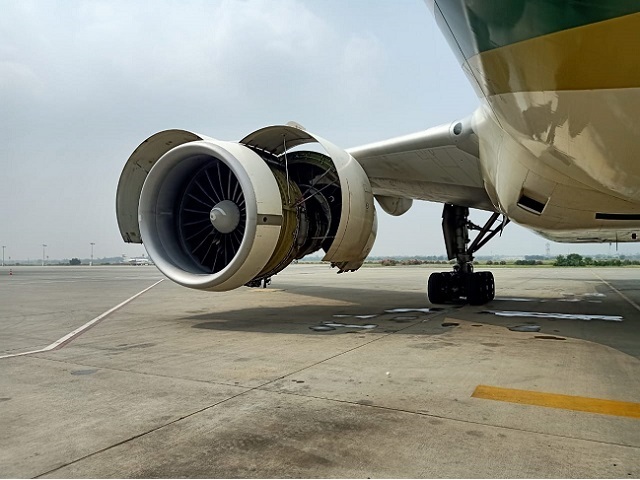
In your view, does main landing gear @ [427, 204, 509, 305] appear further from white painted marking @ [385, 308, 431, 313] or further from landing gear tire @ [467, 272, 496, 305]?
white painted marking @ [385, 308, 431, 313]

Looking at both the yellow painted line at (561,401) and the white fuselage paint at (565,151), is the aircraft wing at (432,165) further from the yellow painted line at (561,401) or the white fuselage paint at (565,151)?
the yellow painted line at (561,401)

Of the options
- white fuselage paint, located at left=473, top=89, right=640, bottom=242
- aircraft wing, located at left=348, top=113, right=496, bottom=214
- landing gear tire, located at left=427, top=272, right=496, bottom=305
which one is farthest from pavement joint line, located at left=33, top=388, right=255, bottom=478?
landing gear tire, located at left=427, top=272, right=496, bottom=305

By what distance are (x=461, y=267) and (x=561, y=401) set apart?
263 inches

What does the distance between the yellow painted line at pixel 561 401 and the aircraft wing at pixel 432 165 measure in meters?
4.26

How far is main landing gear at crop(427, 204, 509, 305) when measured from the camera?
9543mm

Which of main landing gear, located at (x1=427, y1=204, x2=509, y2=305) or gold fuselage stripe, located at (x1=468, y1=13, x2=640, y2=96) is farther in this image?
main landing gear, located at (x1=427, y1=204, x2=509, y2=305)

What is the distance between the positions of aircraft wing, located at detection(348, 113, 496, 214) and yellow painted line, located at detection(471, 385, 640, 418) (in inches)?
168

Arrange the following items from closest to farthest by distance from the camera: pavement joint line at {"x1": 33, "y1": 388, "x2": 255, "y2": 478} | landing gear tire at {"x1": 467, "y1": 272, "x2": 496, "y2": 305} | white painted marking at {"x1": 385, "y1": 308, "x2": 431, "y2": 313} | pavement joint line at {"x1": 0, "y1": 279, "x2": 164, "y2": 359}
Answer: pavement joint line at {"x1": 33, "y1": 388, "x2": 255, "y2": 478}
pavement joint line at {"x1": 0, "y1": 279, "x2": 164, "y2": 359}
white painted marking at {"x1": 385, "y1": 308, "x2": 431, "y2": 313}
landing gear tire at {"x1": 467, "y1": 272, "x2": 496, "y2": 305}

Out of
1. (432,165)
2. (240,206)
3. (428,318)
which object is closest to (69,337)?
(240,206)

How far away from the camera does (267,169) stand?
638 cm

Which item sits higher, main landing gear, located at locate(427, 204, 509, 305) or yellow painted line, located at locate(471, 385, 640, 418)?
main landing gear, located at locate(427, 204, 509, 305)

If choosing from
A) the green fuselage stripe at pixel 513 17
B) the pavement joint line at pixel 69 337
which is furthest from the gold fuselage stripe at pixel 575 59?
the pavement joint line at pixel 69 337

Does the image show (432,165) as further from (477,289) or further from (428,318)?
(477,289)

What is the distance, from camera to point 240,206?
7.06 m
